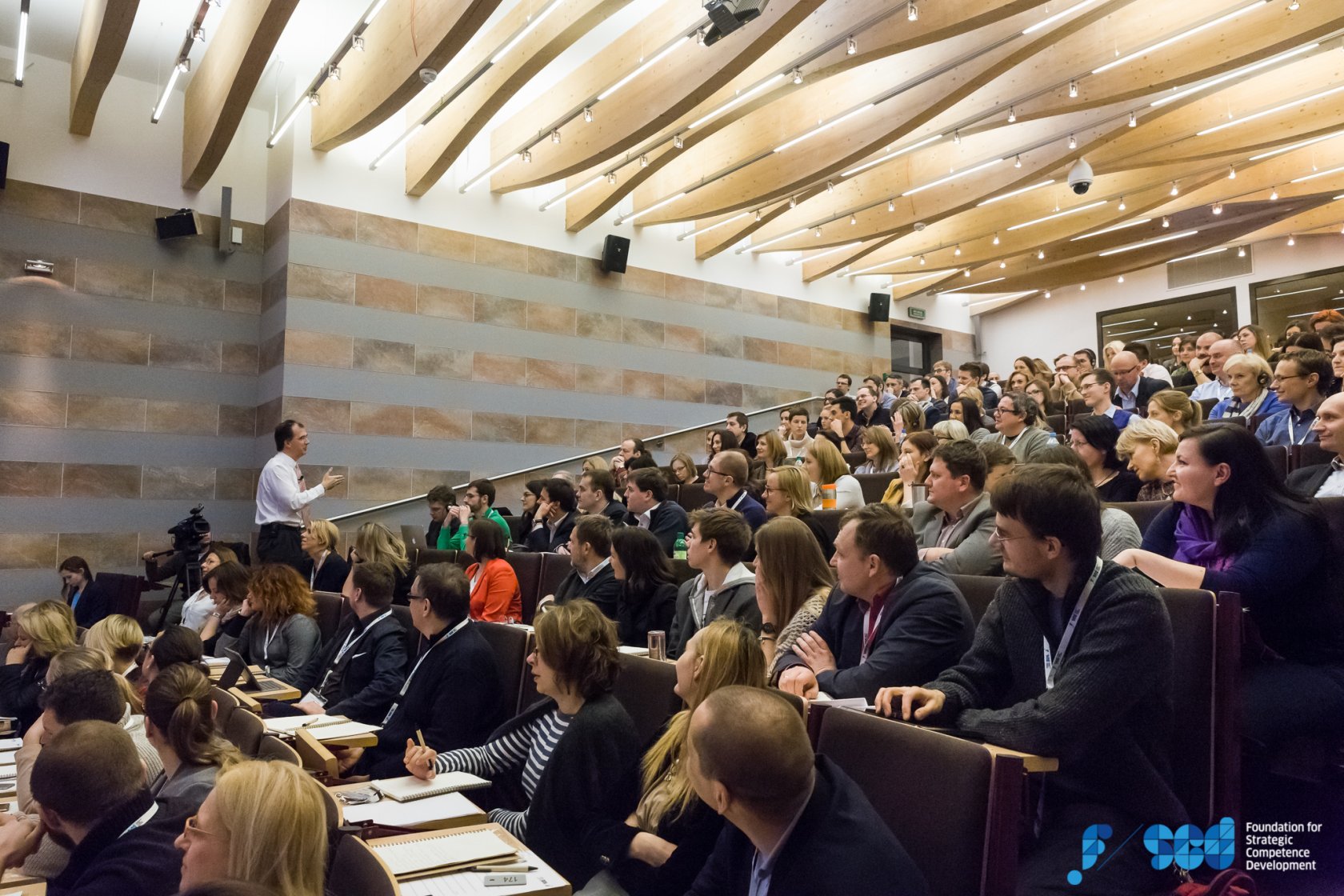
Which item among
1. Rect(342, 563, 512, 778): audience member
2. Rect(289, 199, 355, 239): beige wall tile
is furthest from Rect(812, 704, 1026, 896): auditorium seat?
Rect(289, 199, 355, 239): beige wall tile

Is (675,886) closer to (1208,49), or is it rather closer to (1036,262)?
(1208,49)

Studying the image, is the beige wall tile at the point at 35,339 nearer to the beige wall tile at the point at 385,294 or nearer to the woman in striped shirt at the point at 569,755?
the beige wall tile at the point at 385,294

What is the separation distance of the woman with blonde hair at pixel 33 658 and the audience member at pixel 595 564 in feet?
7.04

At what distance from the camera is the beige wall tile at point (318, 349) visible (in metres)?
7.90

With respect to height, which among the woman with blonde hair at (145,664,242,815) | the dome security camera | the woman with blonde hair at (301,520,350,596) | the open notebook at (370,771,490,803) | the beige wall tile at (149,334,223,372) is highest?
the dome security camera

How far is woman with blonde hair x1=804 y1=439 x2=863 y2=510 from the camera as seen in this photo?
16.6 ft

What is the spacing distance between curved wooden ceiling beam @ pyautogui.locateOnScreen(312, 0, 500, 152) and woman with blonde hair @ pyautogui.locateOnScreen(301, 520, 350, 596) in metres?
3.05

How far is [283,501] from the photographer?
248 inches

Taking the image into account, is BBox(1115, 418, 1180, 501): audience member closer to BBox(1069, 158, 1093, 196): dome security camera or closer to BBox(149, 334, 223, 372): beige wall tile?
BBox(1069, 158, 1093, 196): dome security camera

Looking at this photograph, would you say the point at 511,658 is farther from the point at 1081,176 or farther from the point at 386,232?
the point at 1081,176

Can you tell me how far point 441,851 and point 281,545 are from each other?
5011mm

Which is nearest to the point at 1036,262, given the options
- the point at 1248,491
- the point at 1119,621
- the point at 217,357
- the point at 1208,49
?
the point at 1208,49

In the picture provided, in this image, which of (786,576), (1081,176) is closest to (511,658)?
(786,576)

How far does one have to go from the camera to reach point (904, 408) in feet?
22.3
